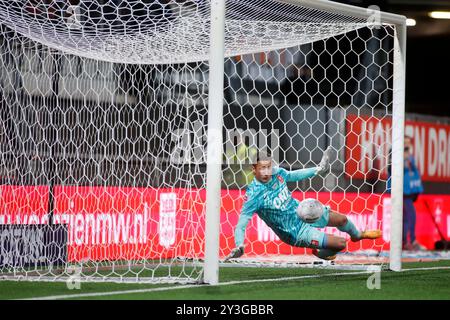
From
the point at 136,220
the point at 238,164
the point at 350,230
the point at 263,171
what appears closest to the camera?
the point at 263,171

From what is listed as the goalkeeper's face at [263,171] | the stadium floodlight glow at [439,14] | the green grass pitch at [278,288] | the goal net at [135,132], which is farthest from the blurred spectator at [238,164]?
the stadium floodlight glow at [439,14]

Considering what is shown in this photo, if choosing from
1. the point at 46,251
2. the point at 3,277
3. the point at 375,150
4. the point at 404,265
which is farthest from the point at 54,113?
the point at 375,150

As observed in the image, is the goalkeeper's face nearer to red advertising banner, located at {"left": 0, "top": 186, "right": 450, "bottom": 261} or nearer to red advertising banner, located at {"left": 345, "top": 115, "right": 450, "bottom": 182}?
red advertising banner, located at {"left": 0, "top": 186, "right": 450, "bottom": 261}

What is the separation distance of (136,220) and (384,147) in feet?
13.7

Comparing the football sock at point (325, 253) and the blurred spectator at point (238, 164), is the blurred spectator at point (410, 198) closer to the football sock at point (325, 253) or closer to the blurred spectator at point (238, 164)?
the blurred spectator at point (238, 164)

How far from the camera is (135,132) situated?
7.98m

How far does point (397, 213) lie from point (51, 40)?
284 centimetres

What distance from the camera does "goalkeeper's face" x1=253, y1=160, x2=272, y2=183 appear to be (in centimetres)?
707

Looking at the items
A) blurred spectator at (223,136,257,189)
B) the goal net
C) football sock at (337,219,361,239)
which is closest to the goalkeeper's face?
the goal net

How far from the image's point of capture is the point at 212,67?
17.9 feet

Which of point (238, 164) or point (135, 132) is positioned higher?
point (135, 132)

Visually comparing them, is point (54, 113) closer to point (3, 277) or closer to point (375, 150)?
point (3, 277)

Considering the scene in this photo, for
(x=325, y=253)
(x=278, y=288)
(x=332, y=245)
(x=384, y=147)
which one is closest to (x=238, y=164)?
(x=325, y=253)

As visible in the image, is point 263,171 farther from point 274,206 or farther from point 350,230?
point 350,230
